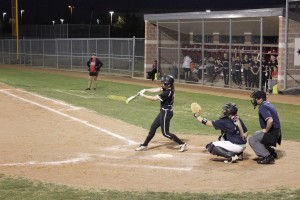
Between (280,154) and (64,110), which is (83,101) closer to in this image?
(64,110)

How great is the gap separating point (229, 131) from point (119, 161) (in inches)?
90.0

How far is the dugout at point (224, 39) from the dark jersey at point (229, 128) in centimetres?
1534

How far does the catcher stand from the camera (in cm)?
1023

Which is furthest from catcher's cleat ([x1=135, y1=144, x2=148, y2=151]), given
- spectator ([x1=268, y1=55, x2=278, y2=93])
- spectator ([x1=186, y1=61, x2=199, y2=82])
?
spectator ([x1=186, y1=61, x2=199, y2=82])

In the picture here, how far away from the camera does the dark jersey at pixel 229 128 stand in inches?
404

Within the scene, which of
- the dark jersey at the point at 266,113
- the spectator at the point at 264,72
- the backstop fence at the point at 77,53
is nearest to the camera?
the dark jersey at the point at 266,113

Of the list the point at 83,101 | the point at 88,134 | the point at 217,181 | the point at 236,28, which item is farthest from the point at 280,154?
the point at 236,28

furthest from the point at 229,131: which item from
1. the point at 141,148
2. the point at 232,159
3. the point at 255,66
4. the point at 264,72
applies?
the point at 255,66

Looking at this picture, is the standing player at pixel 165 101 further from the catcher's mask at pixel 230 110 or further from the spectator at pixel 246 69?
the spectator at pixel 246 69

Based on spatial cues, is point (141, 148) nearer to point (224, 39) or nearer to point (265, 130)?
point (265, 130)

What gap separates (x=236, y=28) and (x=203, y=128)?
14.2 m

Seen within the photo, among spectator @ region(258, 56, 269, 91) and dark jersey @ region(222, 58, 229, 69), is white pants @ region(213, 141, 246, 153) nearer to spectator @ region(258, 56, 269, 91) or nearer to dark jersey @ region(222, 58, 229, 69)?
spectator @ region(258, 56, 269, 91)

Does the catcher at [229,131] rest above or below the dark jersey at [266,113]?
below

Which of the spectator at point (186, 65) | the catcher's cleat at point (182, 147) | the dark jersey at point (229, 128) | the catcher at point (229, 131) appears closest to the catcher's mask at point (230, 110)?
the catcher at point (229, 131)
